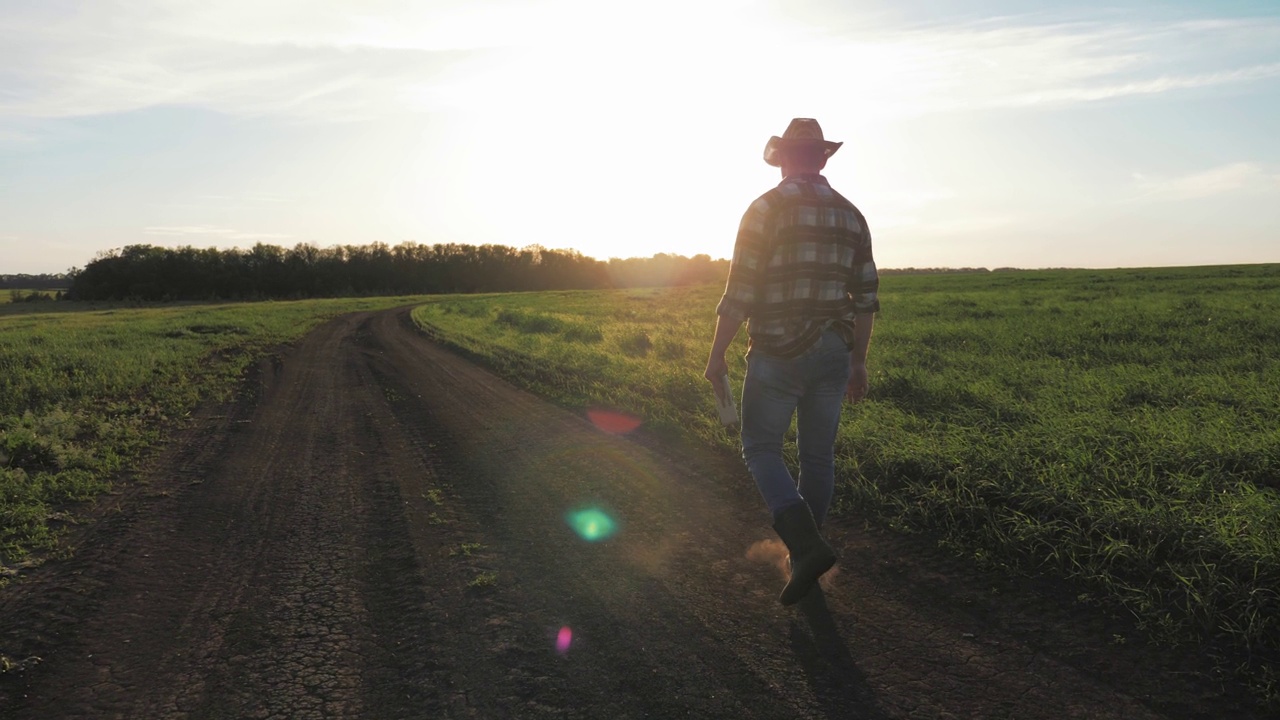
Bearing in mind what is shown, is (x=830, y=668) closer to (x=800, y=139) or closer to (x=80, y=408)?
(x=800, y=139)

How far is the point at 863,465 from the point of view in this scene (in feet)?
17.9

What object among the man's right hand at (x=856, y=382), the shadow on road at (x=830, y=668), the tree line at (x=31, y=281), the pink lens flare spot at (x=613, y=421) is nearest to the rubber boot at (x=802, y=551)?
the shadow on road at (x=830, y=668)

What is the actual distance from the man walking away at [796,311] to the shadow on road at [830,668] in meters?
0.18

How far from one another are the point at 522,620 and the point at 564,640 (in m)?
0.29

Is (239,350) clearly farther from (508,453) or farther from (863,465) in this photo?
(863,465)

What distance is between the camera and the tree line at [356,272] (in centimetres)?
7675

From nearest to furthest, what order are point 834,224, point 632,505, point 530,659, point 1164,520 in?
point 530,659, point 834,224, point 1164,520, point 632,505

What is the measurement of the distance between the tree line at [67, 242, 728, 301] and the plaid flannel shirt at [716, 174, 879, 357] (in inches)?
3243

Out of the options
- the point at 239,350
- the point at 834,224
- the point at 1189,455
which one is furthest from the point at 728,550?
the point at 239,350

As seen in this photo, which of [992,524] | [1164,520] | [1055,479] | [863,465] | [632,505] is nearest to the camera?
[1164,520]

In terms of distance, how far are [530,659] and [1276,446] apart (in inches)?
224

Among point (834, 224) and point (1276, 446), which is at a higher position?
point (834, 224)

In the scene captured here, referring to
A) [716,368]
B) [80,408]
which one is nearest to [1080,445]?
[716,368]

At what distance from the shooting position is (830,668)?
2.83m
